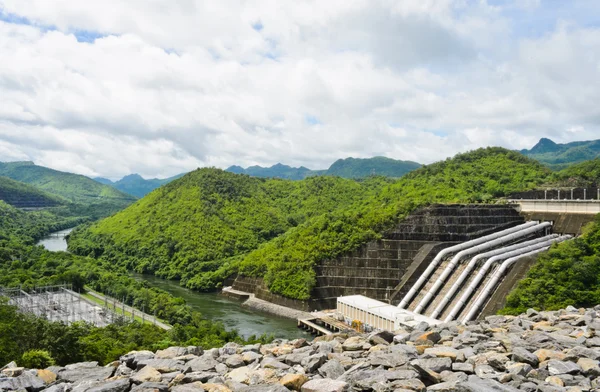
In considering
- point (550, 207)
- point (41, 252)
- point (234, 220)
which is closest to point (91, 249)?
point (41, 252)

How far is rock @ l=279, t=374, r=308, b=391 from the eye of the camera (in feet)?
25.1

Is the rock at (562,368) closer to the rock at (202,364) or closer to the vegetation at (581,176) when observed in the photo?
the rock at (202,364)

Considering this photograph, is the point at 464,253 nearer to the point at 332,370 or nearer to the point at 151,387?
the point at 332,370

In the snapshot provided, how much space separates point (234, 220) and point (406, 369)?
85.7 meters

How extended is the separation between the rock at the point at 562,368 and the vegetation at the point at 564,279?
24391mm

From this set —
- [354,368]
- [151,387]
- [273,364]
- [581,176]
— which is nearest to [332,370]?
[354,368]

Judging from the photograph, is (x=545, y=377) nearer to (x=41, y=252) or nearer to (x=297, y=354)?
(x=297, y=354)

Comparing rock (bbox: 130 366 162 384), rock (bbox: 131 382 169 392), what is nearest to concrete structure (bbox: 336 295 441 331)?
rock (bbox: 130 366 162 384)

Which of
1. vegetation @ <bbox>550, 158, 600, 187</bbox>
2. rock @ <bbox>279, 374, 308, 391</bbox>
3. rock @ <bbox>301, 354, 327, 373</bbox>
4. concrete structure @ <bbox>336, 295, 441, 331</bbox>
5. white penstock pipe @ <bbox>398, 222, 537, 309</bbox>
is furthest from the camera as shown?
vegetation @ <bbox>550, 158, 600, 187</bbox>

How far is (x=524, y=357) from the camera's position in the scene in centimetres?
902

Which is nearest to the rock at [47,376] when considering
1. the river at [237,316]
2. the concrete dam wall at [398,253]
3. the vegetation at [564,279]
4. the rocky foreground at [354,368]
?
the rocky foreground at [354,368]

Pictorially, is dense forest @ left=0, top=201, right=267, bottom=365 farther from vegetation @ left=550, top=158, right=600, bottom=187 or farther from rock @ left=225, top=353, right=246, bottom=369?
vegetation @ left=550, top=158, right=600, bottom=187

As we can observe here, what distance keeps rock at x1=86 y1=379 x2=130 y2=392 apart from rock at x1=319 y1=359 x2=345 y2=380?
353 cm

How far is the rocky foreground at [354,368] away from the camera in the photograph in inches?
302
